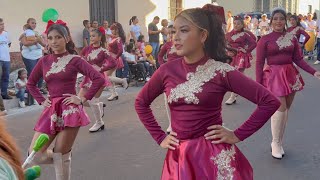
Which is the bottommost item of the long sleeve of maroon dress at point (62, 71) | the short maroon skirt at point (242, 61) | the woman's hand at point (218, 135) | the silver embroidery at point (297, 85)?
the short maroon skirt at point (242, 61)

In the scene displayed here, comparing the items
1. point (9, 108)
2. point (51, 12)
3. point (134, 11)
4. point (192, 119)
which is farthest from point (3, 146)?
point (134, 11)

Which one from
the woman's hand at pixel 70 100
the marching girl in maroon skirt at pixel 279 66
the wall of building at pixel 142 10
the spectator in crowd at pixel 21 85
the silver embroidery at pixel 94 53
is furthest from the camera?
the wall of building at pixel 142 10

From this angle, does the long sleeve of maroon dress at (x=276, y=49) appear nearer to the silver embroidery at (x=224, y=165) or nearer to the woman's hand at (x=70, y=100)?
the woman's hand at (x=70, y=100)

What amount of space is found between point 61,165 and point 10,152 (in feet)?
9.50

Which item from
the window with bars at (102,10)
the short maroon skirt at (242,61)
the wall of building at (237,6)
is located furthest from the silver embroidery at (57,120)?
the wall of building at (237,6)

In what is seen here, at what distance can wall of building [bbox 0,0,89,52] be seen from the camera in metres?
12.8

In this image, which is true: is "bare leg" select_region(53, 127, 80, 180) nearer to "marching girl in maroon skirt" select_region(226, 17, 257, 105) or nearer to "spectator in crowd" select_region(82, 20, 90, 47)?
"marching girl in maroon skirt" select_region(226, 17, 257, 105)

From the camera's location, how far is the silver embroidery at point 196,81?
9.93 feet

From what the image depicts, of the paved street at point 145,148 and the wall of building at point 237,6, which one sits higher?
the wall of building at point 237,6

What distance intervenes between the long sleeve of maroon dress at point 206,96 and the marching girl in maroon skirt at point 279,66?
2650mm

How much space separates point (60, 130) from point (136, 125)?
360 centimetres

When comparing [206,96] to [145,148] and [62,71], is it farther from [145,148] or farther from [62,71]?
[145,148]

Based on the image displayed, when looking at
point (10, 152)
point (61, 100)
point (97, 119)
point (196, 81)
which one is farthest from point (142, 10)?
point (10, 152)

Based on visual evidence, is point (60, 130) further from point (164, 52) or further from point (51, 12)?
point (164, 52)
